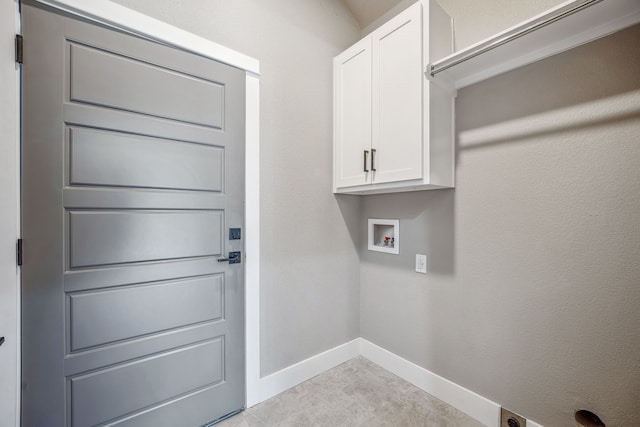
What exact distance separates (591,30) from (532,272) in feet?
3.80

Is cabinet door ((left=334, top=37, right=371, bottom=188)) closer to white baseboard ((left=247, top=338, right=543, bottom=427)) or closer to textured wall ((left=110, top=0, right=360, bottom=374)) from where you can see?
textured wall ((left=110, top=0, right=360, bottom=374))

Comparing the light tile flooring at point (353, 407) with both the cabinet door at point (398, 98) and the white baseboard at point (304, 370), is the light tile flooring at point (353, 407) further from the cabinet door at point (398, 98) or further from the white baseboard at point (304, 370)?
the cabinet door at point (398, 98)

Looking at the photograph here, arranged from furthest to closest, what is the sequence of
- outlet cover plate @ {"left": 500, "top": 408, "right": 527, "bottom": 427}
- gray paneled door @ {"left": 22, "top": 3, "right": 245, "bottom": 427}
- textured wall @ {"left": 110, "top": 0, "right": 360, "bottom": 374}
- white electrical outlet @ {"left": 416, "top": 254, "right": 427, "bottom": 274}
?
white electrical outlet @ {"left": 416, "top": 254, "right": 427, "bottom": 274}, textured wall @ {"left": 110, "top": 0, "right": 360, "bottom": 374}, outlet cover plate @ {"left": 500, "top": 408, "right": 527, "bottom": 427}, gray paneled door @ {"left": 22, "top": 3, "right": 245, "bottom": 427}

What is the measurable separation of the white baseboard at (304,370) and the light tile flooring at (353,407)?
0.04 meters

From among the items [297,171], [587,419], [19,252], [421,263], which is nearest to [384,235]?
[421,263]

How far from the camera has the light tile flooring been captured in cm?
160

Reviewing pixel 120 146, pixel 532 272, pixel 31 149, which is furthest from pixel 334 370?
pixel 31 149

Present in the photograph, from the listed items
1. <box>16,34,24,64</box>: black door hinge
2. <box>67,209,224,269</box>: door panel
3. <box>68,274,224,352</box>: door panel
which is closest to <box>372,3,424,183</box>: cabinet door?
<box>67,209,224,269</box>: door panel

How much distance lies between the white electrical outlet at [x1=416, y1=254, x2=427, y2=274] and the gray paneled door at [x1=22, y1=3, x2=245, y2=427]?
4.02 ft

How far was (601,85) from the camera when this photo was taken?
1.23 metres

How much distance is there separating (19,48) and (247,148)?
3.35 ft

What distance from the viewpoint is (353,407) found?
1.72 metres

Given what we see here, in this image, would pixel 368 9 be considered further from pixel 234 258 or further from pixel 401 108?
pixel 234 258

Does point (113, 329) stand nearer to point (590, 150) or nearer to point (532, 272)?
point (532, 272)
